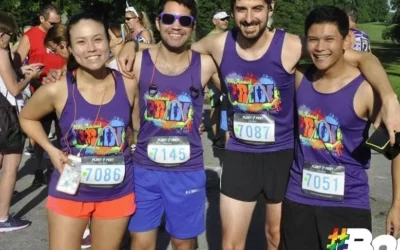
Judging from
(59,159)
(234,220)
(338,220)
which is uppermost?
(59,159)

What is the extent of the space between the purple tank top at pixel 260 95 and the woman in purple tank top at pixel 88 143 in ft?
2.41

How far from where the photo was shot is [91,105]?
313 cm

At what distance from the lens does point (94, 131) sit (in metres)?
3.15

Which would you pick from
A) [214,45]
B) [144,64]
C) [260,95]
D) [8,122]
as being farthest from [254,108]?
[8,122]

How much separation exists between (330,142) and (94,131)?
1.37 m

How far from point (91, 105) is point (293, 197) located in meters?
1.32

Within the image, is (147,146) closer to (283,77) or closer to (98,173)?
(98,173)

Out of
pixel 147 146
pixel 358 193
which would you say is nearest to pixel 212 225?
pixel 147 146

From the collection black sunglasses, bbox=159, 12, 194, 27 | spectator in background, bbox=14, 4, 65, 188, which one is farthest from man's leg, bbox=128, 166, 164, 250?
spectator in background, bbox=14, 4, 65, 188

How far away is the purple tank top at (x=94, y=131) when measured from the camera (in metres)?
3.13

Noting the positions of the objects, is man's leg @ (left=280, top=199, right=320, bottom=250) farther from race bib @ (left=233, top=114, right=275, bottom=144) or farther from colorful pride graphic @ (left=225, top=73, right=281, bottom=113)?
colorful pride graphic @ (left=225, top=73, right=281, bottom=113)

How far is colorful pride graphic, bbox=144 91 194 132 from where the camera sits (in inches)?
134

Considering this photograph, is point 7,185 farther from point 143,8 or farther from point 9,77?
point 143,8

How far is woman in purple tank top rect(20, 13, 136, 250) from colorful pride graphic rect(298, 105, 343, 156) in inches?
42.0
